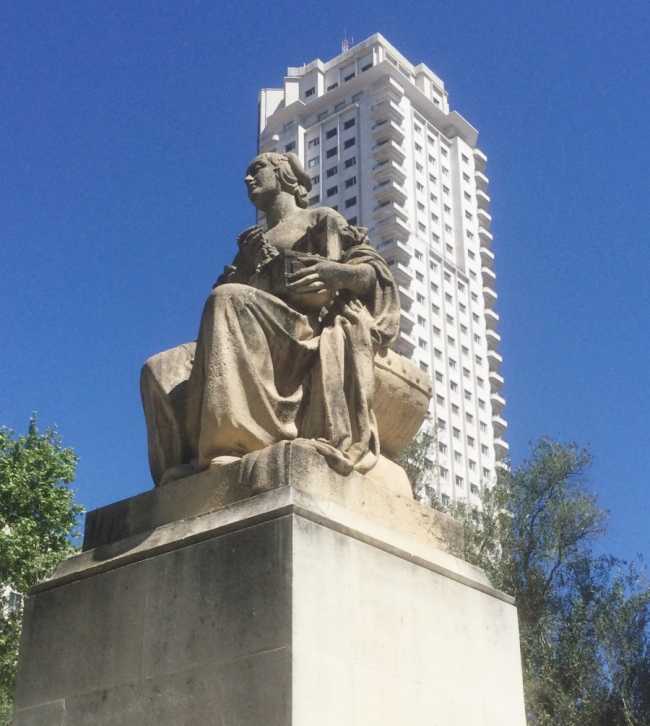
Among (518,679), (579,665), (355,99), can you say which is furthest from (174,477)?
(355,99)

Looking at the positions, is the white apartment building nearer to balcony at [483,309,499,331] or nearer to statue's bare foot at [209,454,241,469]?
balcony at [483,309,499,331]

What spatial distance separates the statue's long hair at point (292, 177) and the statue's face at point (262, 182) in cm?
5

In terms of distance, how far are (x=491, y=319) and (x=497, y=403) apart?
10159 mm

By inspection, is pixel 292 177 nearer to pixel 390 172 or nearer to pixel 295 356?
pixel 295 356

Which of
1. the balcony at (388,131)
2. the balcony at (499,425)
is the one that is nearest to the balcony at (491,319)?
the balcony at (499,425)

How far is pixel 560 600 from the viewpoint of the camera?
24.5 meters

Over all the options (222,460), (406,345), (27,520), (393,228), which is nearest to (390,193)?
(393,228)

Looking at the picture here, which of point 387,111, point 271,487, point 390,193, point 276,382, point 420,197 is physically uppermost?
point 387,111

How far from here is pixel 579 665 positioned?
22656 mm

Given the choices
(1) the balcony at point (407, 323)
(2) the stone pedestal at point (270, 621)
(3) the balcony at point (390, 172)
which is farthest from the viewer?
(3) the balcony at point (390, 172)

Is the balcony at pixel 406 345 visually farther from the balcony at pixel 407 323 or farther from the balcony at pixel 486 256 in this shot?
the balcony at pixel 486 256

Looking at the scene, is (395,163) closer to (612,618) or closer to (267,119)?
(267,119)

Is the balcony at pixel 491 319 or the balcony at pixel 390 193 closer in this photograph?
the balcony at pixel 390 193

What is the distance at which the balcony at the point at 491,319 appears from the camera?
107m
